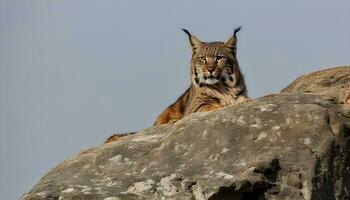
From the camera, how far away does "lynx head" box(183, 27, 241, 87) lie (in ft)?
72.5

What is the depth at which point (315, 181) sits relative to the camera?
50.0ft

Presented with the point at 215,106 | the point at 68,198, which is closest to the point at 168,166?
the point at 68,198

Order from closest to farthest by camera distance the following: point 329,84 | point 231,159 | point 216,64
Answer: point 231,159 < point 329,84 < point 216,64

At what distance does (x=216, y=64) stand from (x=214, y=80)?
33 cm

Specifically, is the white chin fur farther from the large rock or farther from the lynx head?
the large rock

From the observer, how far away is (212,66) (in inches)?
869

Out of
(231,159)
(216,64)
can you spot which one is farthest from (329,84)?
(231,159)

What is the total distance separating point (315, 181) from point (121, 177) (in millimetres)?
2611

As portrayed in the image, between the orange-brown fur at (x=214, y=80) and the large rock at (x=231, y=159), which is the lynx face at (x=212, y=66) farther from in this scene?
the large rock at (x=231, y=159)

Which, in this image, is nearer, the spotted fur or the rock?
the rock

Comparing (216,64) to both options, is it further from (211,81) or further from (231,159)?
(231,159)

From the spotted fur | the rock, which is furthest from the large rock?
the spotted fur

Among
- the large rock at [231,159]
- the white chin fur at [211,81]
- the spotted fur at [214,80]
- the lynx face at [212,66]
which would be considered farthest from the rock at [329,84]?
the white chin fur at [211,81]

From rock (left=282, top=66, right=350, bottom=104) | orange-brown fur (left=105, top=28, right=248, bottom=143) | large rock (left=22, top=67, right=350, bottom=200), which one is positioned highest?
orange-brown fur (left=105, top=28, right=248, bottom=143)
